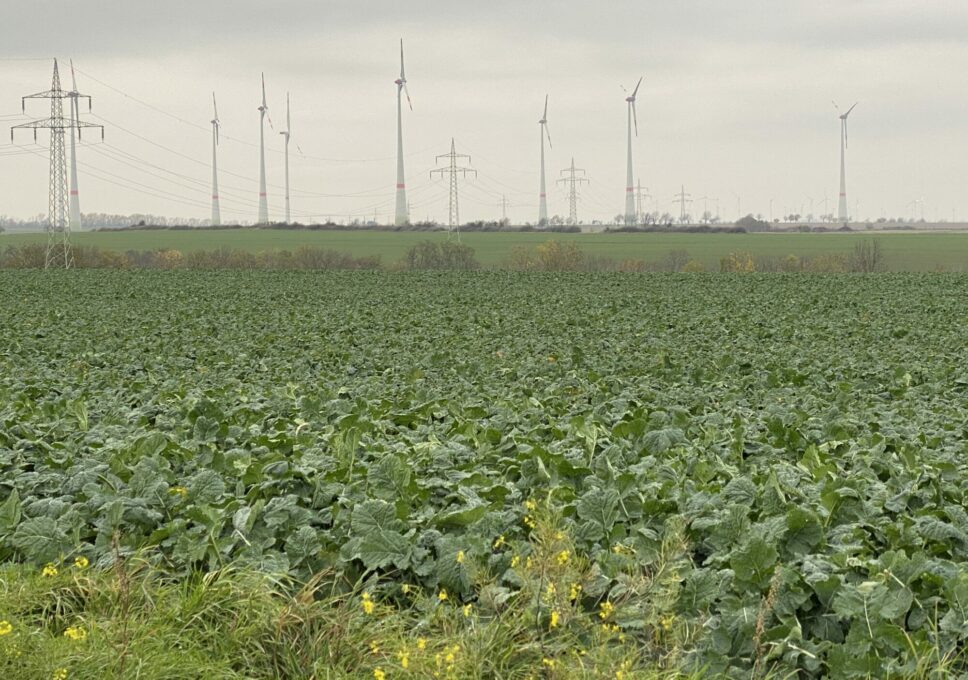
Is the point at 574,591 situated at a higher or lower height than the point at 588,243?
lower

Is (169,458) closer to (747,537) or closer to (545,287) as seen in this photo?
(747,537)

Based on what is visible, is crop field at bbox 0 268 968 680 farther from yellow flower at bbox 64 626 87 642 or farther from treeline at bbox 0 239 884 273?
treeline at bbox 0 239 884 273

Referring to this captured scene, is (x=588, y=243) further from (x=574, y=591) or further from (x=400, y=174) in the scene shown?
(x=574, y=591)

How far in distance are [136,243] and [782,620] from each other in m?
128

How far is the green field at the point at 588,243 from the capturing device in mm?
104625

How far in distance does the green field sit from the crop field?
3231 inches

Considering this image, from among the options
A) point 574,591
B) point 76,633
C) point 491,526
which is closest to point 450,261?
point 491,526

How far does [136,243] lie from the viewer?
125 m

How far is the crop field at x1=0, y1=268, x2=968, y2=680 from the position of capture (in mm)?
5848

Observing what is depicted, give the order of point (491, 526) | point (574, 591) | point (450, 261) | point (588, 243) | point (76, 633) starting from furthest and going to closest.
A: point (588, 243), point (450, 261), point (491, 526), point (76, 633), point (574, 591)

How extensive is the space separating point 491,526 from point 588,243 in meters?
116

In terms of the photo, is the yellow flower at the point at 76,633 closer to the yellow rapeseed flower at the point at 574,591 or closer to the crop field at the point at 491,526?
the crop field at the point at 491,526

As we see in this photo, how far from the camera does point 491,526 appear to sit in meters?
7.11

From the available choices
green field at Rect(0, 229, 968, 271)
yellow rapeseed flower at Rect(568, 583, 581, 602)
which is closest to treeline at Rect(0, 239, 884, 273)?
green field at Rect(0, 229, 968, 271)
